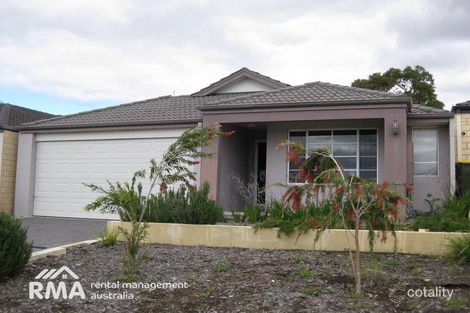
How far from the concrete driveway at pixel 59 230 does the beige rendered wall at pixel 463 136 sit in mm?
9718

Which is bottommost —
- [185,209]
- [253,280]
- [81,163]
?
[253,280]

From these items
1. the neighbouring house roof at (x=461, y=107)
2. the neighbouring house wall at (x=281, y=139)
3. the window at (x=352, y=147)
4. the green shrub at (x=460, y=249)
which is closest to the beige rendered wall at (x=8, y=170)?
the neighbouring house wall at (x=281, y=139)

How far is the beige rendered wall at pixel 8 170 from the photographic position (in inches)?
643

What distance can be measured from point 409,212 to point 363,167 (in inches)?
85.3

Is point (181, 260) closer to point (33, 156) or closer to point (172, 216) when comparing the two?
point (172, 216)

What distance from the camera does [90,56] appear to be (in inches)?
630

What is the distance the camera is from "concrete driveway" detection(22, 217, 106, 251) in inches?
436

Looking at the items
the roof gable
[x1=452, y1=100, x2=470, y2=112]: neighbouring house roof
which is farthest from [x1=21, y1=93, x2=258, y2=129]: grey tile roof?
[x1=452, y1=100, x2=470, y2=112]: neighbouring house roof

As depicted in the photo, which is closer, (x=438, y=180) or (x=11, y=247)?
(x=11, y=247)

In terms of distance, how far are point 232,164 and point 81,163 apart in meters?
5.07

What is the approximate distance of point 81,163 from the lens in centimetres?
1627

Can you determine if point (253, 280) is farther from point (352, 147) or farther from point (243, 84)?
point (243, 84)

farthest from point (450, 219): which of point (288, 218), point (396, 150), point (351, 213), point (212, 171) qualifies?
point (212, 171)

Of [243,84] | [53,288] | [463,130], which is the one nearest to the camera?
[53,288]
